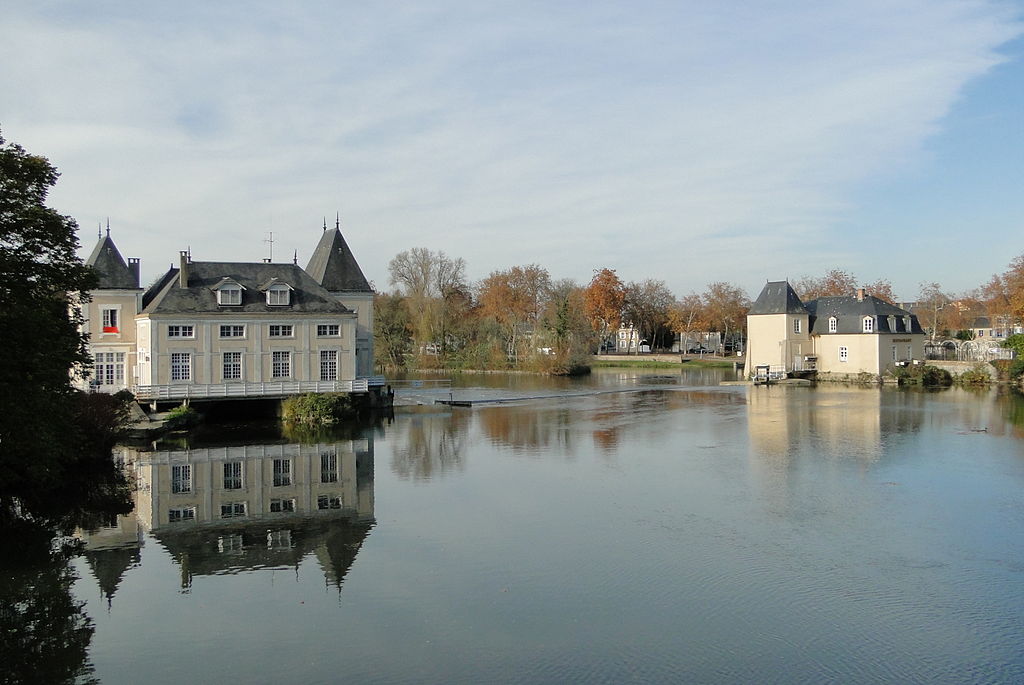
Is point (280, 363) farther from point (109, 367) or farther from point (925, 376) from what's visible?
point (925, 376)

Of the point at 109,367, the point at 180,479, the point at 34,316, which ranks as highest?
the point at 34,316

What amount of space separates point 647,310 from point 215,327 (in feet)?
169

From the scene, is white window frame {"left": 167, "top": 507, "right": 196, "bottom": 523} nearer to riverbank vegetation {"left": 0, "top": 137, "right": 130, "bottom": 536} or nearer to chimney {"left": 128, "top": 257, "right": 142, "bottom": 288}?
riverbank vegetation {"left": 0, "top": 137, "right": 130, "bottom": 536}

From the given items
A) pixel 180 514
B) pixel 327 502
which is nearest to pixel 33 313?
pixel 180 514

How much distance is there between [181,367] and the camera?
28969mm

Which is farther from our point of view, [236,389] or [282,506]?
[236,389]

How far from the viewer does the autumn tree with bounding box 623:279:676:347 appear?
7475cm

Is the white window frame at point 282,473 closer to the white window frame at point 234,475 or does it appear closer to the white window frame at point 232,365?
the white window frame at point 234,475

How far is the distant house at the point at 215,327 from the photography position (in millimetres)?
28969

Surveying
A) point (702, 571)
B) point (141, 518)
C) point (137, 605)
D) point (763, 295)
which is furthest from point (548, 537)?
point (763, 295)

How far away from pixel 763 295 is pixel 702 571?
40.9 meters

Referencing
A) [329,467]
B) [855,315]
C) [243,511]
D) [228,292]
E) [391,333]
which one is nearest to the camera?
[243,511]

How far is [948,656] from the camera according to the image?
896 centimetres

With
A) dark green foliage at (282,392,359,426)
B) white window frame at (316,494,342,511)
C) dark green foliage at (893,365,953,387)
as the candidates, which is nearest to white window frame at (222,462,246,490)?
white window frame at (316,494,342,511)
